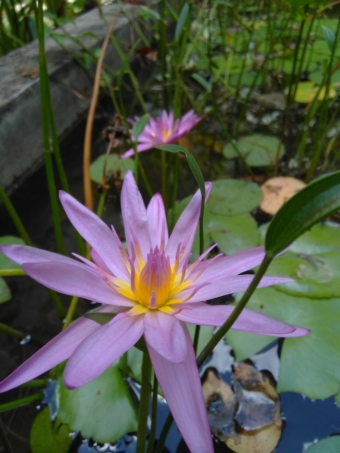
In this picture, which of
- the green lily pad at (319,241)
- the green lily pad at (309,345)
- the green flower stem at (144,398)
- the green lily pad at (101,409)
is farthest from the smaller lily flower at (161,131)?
the green flower stem at (144,398)

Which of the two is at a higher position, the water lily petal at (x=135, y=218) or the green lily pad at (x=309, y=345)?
the water lily petal at (x=135, y=218)

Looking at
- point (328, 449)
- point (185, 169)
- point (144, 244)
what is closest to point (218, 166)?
point (185, 169)

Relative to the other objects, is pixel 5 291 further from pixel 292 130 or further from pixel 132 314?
pixel 292 130

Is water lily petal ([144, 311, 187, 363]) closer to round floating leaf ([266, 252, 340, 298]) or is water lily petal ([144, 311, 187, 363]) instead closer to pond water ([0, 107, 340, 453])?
pond water ([0, 107, 340, 453])

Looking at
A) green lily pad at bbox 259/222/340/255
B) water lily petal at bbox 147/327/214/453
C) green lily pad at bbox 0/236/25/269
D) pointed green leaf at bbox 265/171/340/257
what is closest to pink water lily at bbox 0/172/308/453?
water lily petal at bbox 147/327/214/453

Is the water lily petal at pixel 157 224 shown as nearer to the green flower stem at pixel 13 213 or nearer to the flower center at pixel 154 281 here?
the flower center at pixel 154 281
